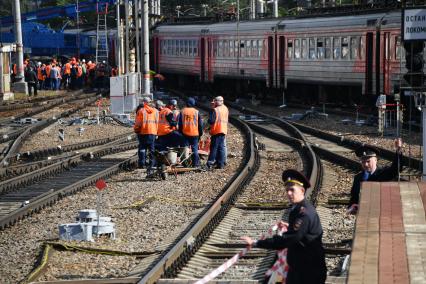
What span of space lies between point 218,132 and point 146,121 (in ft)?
4.55

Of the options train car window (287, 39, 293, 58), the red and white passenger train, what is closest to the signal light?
the red and white passenger train

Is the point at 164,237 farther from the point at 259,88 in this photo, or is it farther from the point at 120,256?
the point at 259,88

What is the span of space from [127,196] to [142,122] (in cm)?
355

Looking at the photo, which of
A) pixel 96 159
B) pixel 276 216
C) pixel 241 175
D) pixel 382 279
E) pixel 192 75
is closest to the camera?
pixel 382 279

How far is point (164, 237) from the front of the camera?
1412 centimetres

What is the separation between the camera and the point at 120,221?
15.4 m

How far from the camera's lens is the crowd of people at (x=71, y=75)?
5494 centimetres

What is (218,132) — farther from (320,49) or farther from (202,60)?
(202,60)

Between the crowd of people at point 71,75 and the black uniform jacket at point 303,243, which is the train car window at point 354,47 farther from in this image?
the black uniform jacket at point 303,243

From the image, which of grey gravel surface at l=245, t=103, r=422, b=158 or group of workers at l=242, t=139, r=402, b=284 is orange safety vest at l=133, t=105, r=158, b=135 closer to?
grey gravel surface at l=245, t=103, r=422, b=158

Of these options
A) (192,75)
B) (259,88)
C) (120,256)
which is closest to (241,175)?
(120,256)

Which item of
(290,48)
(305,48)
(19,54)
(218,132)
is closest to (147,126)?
(218,132)

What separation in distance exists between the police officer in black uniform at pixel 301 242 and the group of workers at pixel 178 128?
12.7 meters

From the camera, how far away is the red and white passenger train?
33.3 metres
